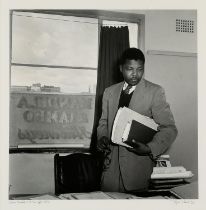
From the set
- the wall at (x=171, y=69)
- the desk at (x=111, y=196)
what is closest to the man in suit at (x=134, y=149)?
the desk at (x=111, y=196)

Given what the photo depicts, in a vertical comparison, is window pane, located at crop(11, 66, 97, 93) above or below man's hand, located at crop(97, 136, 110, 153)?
above

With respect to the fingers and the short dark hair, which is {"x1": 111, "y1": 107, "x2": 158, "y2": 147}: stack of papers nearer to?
the fingers

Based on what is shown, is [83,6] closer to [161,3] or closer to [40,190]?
[161,3]

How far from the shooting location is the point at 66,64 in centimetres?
251

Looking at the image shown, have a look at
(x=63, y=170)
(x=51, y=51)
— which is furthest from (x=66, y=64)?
(x=63, y=170)

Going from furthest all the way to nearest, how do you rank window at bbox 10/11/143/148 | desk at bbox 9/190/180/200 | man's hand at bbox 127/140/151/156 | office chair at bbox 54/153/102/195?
window at bbox 10/11/143/148, office chair at bbox 54/153/102/195, man's hand at bbox 127/140/151/156, desk at bbox 9/190/180/200

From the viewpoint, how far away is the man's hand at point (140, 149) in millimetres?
1460

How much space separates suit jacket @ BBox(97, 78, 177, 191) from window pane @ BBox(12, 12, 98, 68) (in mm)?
658

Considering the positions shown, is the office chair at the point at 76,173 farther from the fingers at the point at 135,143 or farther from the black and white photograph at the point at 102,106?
the fingers at the point at 135,143

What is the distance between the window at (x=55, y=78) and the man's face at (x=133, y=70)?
1.33ft

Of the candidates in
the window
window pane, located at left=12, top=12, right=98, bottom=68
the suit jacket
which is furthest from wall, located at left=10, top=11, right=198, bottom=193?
the suit jacket

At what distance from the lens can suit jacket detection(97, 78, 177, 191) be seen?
1.55 meters
